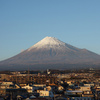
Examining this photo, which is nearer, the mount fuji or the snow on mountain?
the mount fuji

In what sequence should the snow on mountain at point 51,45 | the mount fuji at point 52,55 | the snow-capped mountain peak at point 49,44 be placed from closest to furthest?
the mount fuji at point 52,55
the snow on mountain at point 51,45
the snow-capped mountain peak at point 49,44

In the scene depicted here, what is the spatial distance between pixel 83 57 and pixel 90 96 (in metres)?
148

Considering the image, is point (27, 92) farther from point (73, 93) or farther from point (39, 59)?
point (39, 59)

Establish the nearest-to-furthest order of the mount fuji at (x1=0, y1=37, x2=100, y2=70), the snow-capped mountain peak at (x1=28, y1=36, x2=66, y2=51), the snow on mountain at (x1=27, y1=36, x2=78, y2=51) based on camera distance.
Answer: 1. the mount fuji at (x1=0, y1=37, x2=100, y2=70)
2. the snow on mountain at (x1=27, y1=36, x2=78, y2=51)
3. the snow-capped mountain peak at (x1=28, y1=36, x2=66, y2=51)

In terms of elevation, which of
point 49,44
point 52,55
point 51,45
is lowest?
point 52,55

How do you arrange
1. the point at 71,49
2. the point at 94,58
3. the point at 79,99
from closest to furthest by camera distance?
the point at 79,99 → the point at 94,58 → the point at 71,49

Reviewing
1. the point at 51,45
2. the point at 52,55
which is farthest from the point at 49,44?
the point at 52,55

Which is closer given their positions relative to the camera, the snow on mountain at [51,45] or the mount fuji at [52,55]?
the mount fuji at [52,55]

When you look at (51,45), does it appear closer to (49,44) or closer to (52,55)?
(49,44)

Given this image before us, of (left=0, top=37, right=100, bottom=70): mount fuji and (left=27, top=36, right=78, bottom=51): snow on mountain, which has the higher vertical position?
(left=27, top=36, right=78, bottom=51): snow on mountain

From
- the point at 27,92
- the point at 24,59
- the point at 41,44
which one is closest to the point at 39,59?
the point at 24,59

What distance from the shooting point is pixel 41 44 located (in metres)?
195

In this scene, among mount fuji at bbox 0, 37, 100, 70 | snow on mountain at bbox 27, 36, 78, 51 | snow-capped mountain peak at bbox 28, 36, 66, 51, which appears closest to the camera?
mount fuji at bbox 0, 37, 100, 70

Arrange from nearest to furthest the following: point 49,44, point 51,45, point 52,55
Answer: point 52,55, point 51,45, point 49,44
